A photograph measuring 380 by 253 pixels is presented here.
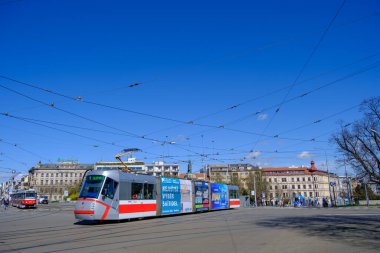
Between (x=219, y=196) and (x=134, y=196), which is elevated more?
(x=219, y=196)

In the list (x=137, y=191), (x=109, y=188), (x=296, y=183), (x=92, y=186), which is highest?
(x=296, y=183)

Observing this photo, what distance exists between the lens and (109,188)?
66.5 feet

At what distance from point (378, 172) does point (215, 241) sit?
105 ft

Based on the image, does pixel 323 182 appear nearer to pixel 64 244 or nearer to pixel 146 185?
pixel 146 185

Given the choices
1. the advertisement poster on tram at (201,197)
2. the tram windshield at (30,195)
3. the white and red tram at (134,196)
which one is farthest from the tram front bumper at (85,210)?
the tram windshield at (30,195)

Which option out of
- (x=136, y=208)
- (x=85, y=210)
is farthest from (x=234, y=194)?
(x=85, y=210)

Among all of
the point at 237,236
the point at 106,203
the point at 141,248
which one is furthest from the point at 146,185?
the point at 141,248

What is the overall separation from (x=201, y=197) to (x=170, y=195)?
6876 mm

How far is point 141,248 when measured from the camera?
399 inches

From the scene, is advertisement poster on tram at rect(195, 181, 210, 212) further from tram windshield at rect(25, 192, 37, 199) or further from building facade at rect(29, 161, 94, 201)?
building facade at rect(29, 161, 94, 201)

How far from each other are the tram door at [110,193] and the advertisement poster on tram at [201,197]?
12.8 m

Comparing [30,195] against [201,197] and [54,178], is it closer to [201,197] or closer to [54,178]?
[201,197]

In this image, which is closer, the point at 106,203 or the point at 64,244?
the point at 64,244

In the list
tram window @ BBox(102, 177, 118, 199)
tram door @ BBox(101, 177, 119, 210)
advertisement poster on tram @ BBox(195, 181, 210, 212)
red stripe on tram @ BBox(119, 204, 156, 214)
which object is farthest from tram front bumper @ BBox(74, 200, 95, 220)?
advertisement poster on tram @ BBox(195, 181, 210, 212)
